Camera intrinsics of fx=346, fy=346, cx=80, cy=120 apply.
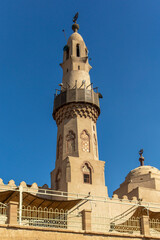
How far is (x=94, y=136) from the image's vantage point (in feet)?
87.0

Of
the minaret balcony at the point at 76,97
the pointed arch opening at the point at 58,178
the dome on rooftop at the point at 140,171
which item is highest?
the minaret balcony at the point at 76,97

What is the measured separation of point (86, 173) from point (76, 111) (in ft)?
16.2

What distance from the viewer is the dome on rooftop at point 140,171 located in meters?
32.5

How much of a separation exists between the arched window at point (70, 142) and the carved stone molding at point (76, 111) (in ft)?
4.83

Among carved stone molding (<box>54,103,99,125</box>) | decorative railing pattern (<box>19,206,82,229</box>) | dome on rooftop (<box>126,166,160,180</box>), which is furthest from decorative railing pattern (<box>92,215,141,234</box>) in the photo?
dome on rooftop (<box>126,166,160,180</box>)

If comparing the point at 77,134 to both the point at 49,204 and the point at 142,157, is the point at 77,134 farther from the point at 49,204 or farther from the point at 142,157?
the point at 142,157

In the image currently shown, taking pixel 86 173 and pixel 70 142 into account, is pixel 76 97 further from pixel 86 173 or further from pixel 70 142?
pixel 86 173

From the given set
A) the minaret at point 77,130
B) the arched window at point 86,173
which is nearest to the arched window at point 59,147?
the minaret at point 77,130

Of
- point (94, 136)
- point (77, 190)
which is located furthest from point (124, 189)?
point (77, 190)

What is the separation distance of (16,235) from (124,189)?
20.1 metres

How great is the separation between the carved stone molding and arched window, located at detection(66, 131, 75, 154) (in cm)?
147

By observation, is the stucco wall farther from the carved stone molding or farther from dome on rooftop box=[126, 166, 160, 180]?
dome on rooftop box=[126, 166, 160, 180]

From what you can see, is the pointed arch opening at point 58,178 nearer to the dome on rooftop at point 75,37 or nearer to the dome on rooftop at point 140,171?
the dome on rooftop at point 140,171

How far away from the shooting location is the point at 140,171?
32.9m
